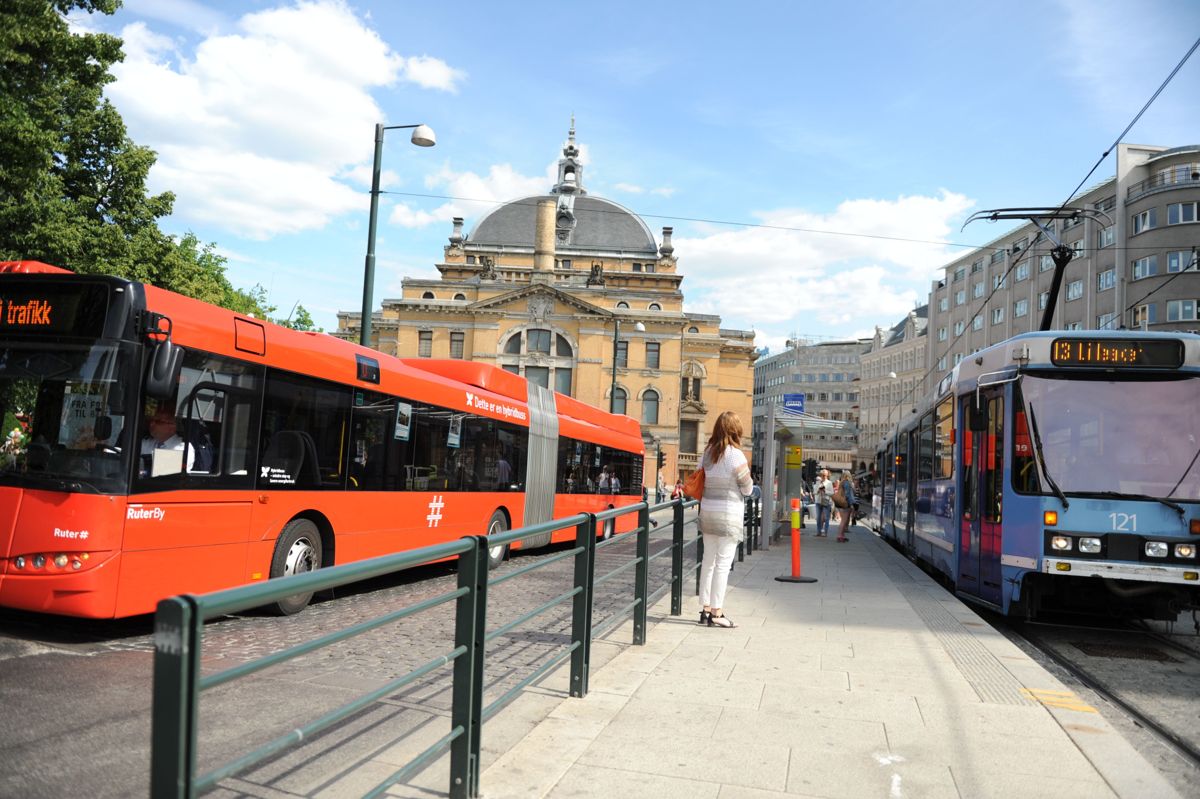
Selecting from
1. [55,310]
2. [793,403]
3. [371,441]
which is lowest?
[371,441]

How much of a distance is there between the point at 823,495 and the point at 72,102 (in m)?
20.2

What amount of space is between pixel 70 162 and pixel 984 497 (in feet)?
67.0

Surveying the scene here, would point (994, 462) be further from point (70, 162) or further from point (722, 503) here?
point (70, 162)

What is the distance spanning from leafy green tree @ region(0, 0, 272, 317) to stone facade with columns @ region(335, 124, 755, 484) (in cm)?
5396

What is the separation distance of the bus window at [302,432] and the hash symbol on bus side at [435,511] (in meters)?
2.35

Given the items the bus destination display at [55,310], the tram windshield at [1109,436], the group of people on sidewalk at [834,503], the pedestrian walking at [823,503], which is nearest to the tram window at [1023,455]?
the tram windshield at [1109,436]

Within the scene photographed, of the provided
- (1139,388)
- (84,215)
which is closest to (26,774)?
(1139,388)

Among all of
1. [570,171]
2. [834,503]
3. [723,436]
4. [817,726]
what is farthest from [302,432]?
[570,171]

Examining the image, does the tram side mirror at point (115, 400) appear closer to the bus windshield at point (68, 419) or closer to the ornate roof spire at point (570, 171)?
the bus windshield at point (68, 419)

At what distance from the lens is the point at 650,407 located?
7962 cm

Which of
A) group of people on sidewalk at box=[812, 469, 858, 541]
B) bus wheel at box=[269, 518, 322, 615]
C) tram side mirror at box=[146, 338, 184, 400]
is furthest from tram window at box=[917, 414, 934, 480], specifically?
tram side mirror at box=[146, 338, 184, 400]

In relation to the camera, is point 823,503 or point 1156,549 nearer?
point 1156,549

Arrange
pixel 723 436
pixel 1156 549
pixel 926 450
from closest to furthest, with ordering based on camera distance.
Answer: pixel 723 436
pixel 1156 549
pixel 926 450

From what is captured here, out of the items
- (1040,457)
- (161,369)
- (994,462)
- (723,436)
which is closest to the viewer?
(161,369)
